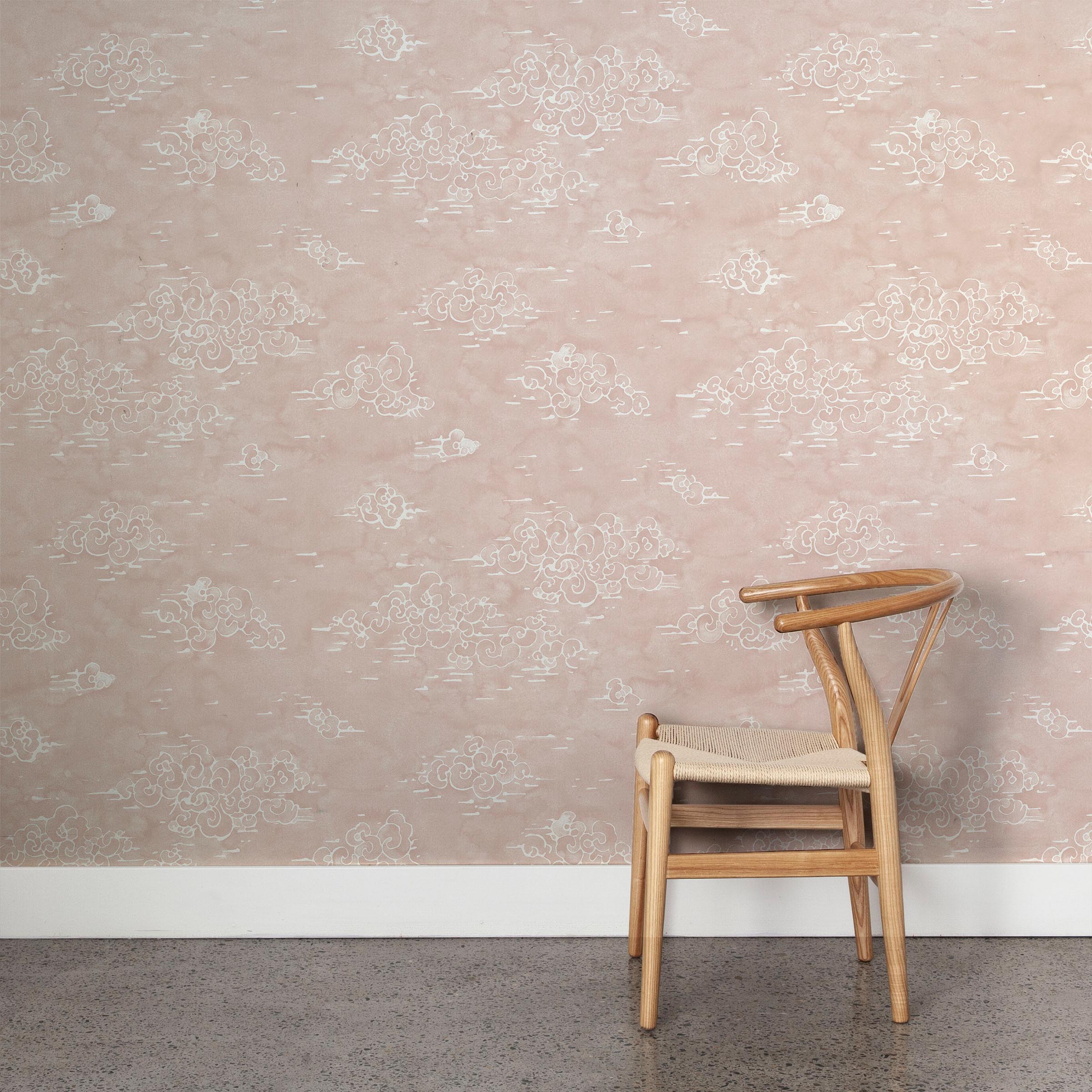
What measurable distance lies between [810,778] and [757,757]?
0.70ft

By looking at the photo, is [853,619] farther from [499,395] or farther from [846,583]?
[499,395]

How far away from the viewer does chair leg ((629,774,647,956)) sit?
182cm

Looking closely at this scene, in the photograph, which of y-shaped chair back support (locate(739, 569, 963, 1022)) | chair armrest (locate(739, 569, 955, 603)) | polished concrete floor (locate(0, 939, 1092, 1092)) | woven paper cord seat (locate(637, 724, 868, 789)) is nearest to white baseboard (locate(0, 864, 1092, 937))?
polished concrete floor (locate(0, 939, 1092, 1092))

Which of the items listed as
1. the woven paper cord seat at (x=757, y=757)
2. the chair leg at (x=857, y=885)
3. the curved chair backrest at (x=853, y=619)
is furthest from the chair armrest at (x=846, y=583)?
the chair leg at (x=857, y=885)

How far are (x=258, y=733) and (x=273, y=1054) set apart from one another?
0.65 metres

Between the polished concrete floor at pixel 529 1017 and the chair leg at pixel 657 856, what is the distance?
5.5 inches

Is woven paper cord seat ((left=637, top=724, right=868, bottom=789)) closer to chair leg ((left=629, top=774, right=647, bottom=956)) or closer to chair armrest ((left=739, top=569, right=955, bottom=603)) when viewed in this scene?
chair leg ((left=629, top=774, right=647, bottom=956))

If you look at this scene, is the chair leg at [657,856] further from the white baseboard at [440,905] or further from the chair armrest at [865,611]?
the white baseboard at [440,905]

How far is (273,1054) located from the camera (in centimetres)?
148

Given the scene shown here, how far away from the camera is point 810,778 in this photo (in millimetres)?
1528

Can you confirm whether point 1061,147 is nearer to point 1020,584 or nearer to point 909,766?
point 1020,584

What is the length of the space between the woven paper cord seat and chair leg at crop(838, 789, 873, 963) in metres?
0.08

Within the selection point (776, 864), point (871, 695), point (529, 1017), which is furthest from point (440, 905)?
point (871, 695)

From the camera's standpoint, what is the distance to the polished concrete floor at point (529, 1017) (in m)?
1.42
